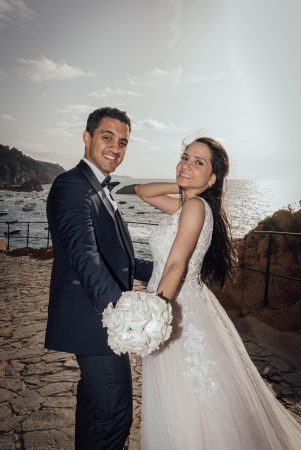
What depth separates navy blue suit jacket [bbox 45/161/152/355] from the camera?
160cm

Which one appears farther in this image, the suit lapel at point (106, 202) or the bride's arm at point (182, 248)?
the suit lapel at point (106, 202)

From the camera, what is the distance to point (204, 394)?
1.84 metres

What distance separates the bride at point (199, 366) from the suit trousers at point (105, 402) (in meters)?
0.27

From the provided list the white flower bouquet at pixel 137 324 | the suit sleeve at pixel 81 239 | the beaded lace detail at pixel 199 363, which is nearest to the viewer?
the white flower bouquet at pixel 137 324

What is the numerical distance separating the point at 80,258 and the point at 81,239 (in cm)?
11

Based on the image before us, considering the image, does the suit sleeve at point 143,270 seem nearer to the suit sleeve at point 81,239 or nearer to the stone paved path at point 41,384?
the suit sleeve at point 81,239

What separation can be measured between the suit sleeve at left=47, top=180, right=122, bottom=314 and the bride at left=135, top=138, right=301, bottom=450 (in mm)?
343

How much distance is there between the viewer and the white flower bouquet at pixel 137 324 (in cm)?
120

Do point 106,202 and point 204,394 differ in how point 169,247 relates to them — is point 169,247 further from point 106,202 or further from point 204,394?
point 204,394

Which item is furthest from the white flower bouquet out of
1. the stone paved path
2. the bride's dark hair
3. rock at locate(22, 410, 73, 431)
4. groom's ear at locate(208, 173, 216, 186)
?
rock at locate(22, 410, 73, 431)

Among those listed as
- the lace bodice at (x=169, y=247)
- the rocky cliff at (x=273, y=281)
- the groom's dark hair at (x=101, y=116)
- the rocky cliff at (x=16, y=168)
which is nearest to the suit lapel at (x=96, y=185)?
the groom's dark hair at (x=101, y=116)

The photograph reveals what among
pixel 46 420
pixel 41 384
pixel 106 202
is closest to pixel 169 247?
pixel 106 202

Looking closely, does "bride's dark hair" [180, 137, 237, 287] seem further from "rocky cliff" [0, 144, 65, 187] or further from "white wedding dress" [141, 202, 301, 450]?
"rocky cliff" [0, 144, 65, 187]

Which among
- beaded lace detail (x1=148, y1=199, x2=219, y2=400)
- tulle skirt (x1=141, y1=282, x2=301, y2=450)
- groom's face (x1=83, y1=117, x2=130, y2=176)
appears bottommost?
tulle skirt (x1=141, y1=282, x2=301, y2=450)
